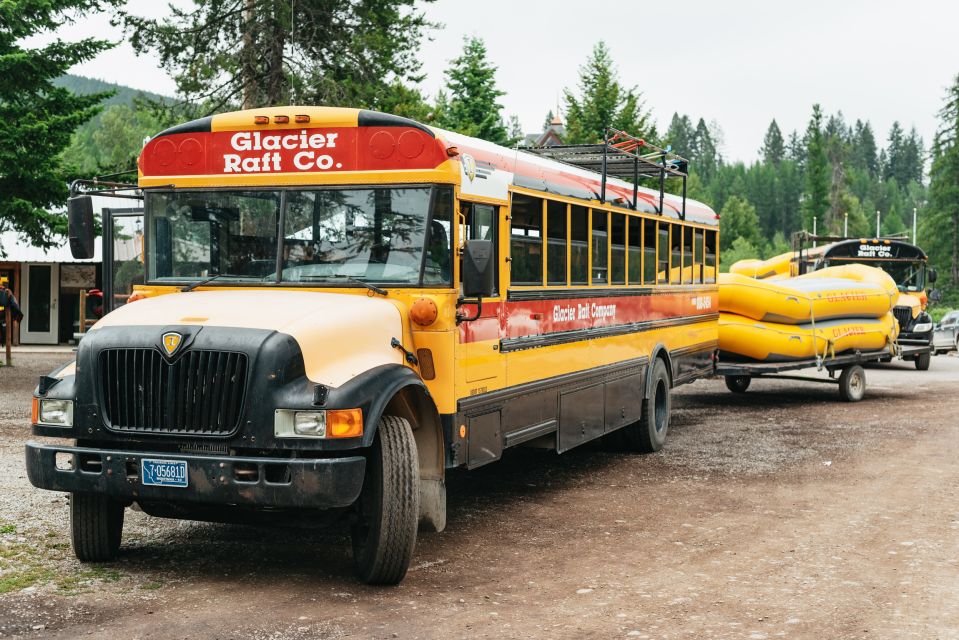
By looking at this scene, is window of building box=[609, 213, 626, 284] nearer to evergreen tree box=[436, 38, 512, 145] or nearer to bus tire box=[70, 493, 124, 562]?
bus tire box=[70, 493, 124, 562]

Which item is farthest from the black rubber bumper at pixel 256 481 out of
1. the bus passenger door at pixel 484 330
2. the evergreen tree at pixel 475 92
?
the evergreen tree at pixel 475 92

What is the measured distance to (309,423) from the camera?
599 centimetres

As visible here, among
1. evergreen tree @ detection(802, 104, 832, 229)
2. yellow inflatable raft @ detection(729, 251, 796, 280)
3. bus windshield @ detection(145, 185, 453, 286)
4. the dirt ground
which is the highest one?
evergreen tree @ detection(802, 104, 832, 229)

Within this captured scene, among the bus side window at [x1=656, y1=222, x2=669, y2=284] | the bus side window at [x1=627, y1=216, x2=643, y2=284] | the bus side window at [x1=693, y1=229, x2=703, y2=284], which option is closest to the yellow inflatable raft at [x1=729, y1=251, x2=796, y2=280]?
the bus side window at [x1=693, y1=229, x2=703, y2=284]

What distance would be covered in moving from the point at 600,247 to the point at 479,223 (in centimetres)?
311

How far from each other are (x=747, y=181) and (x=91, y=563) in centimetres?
14831

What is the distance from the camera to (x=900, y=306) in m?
24.0

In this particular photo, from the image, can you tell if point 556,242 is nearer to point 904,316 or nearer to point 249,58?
point 249,58

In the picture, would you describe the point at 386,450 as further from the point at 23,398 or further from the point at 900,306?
the point at 900,306

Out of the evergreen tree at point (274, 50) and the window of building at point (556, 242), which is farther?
the evergreen tree at point (274, 50)

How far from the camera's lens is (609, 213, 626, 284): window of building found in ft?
35.9

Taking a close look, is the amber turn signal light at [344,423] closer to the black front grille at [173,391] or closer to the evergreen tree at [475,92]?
the black front grille at [173,391]

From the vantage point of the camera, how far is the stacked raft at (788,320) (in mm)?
16406

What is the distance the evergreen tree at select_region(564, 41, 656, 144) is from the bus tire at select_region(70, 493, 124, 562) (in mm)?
35481
